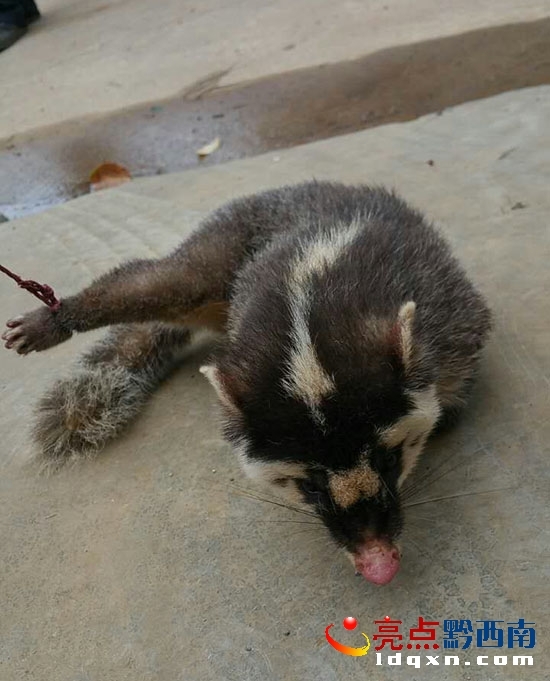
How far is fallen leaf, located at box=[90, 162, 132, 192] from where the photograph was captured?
23.0ft

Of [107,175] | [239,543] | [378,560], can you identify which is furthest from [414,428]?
[107,175]

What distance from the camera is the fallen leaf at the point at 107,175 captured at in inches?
275

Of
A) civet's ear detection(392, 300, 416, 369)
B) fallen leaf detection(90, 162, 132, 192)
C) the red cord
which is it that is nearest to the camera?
civet's ear detection(392, 300, 416, 369)

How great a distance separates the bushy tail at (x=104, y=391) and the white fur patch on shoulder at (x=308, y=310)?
116 centimetres

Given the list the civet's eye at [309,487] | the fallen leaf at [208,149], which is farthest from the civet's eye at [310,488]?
the fallen leaf at [208,149]

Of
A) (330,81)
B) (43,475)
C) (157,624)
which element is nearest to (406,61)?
(330,81)

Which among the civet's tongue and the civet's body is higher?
the civet's body

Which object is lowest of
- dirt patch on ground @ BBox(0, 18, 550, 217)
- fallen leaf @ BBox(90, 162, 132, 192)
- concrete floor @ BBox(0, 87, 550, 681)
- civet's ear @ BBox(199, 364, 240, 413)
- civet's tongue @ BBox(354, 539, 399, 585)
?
dirt patch on ground @ BBox(0, 18, 550, 217)

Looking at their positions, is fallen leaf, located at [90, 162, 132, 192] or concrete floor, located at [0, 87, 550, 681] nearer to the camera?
concrete floor, located at [0, 87, 550, 681]

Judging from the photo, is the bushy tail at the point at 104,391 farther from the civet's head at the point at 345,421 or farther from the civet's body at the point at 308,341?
the civet's head at the point at 345,421

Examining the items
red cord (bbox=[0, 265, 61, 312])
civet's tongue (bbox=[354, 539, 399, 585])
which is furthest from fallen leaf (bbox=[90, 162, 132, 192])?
civet's tongue (bbox=[354, 539, 399, 585])

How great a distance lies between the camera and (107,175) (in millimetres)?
7078

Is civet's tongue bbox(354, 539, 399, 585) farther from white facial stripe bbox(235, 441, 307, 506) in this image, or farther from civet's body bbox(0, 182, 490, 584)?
white facial stripe bbox(235, 441, 307, 506)

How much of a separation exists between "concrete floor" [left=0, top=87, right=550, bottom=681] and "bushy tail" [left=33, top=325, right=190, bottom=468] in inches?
3.8
